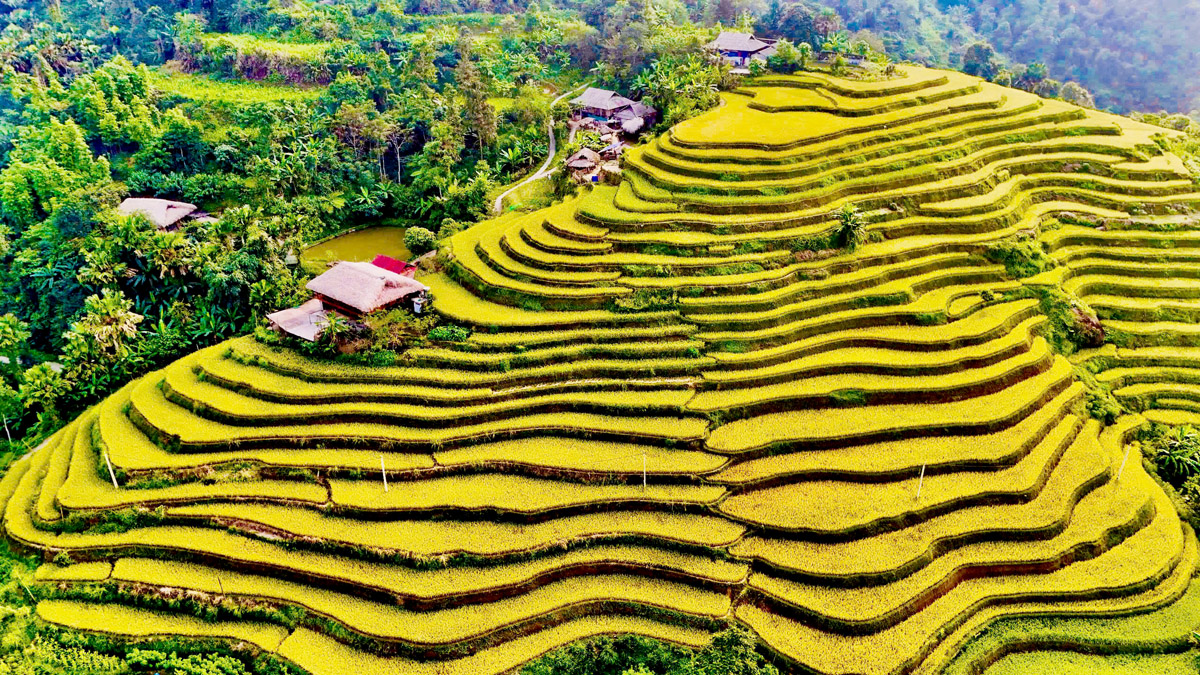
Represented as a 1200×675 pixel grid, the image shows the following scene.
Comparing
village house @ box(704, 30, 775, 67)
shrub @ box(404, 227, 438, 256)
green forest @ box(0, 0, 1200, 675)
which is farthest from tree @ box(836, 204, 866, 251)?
village house @ box(704, 30, 775, 67)

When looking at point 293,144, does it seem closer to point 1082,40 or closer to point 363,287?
point 363,287

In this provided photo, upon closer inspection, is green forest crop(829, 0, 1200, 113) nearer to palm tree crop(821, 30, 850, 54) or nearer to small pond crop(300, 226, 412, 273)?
palm tree crop(821, 30, 850, 54)

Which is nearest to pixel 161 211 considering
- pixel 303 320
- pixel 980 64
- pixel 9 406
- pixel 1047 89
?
pixel 9 406

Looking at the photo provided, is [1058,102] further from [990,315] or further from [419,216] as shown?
[419,216]

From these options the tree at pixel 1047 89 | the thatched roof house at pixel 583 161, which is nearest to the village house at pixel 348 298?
the thatched roof house at pixel 583 161

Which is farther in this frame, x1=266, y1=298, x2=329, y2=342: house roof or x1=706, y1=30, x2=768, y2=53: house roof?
x1=706, y1=30, x2=768, y2=53: house roof

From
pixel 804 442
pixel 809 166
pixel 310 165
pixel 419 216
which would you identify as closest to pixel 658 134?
pixel 809 166
